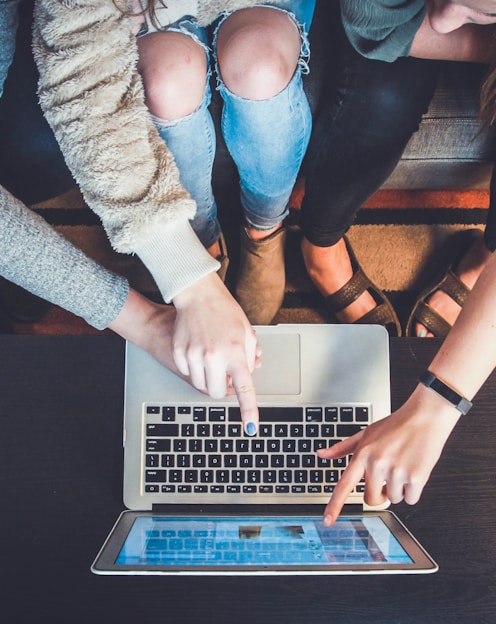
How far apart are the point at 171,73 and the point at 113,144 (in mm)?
152

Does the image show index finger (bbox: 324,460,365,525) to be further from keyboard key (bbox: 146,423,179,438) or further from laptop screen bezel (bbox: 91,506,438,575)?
keyboard key (bbox: 146,423,179,438)

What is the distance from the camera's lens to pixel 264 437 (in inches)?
28.8

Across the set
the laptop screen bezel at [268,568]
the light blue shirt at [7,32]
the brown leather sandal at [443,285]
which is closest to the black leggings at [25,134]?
the light blue shirt at [7,32]

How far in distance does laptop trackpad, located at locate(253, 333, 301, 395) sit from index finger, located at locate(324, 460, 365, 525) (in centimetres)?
13

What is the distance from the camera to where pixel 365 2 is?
0.77 metres

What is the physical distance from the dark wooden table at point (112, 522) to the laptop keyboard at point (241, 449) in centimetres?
6

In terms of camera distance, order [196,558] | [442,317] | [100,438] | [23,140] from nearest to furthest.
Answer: [196,558], [100,438], [23,140], [442,317]

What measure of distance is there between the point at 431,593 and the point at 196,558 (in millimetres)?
294

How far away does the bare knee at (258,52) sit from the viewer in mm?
766

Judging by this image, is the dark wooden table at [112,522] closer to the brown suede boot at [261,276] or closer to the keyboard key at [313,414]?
the keyboard key at [313,414]

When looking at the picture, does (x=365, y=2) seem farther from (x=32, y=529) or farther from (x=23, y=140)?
(x=32, y=529)

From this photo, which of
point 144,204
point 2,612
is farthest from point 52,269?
point 2,612

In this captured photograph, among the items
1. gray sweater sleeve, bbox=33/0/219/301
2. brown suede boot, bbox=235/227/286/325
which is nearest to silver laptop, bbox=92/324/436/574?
gray sweater sleeve, bbox=33/0/219/301

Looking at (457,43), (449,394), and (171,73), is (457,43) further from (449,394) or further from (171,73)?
(449,394)
